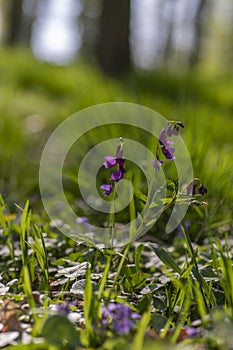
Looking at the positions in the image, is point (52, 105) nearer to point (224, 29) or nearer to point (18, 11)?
point (18, 11)

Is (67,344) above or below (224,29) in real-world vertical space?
below

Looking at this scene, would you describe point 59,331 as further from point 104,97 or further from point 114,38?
point 114,38

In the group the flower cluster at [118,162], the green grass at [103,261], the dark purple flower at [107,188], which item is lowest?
the green grass at [103,261]

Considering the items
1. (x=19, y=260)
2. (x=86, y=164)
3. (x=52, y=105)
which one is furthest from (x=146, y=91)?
(x=19, y=260)

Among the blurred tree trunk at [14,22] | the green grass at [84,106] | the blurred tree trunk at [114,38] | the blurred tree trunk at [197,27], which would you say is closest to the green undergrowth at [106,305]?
the green grass at [84,106]

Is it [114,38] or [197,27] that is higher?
[197,27]

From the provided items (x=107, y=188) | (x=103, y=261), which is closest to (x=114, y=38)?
(x=103, y=261)

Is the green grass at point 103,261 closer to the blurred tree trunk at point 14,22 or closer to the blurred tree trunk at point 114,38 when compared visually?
the blurred tree trunk at point 114,38
